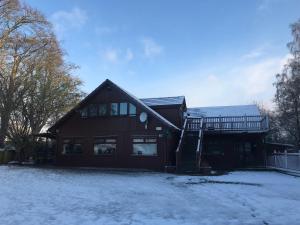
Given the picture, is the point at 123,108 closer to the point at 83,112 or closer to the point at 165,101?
the point at 83,112

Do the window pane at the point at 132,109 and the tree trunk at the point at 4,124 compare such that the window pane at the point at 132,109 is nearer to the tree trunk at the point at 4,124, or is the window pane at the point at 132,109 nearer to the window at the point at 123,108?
the window at the point at 123,108

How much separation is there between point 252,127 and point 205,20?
9.57 metres

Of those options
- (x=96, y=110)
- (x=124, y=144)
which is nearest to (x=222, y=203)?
(x=124, y=144)

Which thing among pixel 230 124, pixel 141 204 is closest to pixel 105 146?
pixel 230 124

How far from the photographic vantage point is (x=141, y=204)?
32.6ft

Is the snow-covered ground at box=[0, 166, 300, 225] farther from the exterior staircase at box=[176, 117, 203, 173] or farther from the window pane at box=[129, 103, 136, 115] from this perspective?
the window pane at box=[129, 103, 136, 115]

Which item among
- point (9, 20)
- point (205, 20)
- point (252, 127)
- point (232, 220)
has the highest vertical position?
point (9, 20)

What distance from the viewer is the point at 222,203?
10.1 meters

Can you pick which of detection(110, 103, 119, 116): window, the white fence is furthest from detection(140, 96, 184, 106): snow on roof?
the white fence

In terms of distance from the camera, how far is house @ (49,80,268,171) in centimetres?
2300

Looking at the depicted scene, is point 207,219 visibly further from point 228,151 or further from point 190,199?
point 228,151

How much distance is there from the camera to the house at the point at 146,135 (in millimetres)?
23000

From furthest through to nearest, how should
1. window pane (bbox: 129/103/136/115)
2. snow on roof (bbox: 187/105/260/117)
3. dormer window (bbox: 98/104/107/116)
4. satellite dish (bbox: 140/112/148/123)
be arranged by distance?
snow on roof (bbox: 187/105/260/117), dormer window (bbox: 98/104/107/116), window pane (bbox: 129/103/136/115), satellite dish (bbox: 140/112/148/123)

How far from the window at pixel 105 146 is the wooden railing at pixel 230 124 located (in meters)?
5.47
